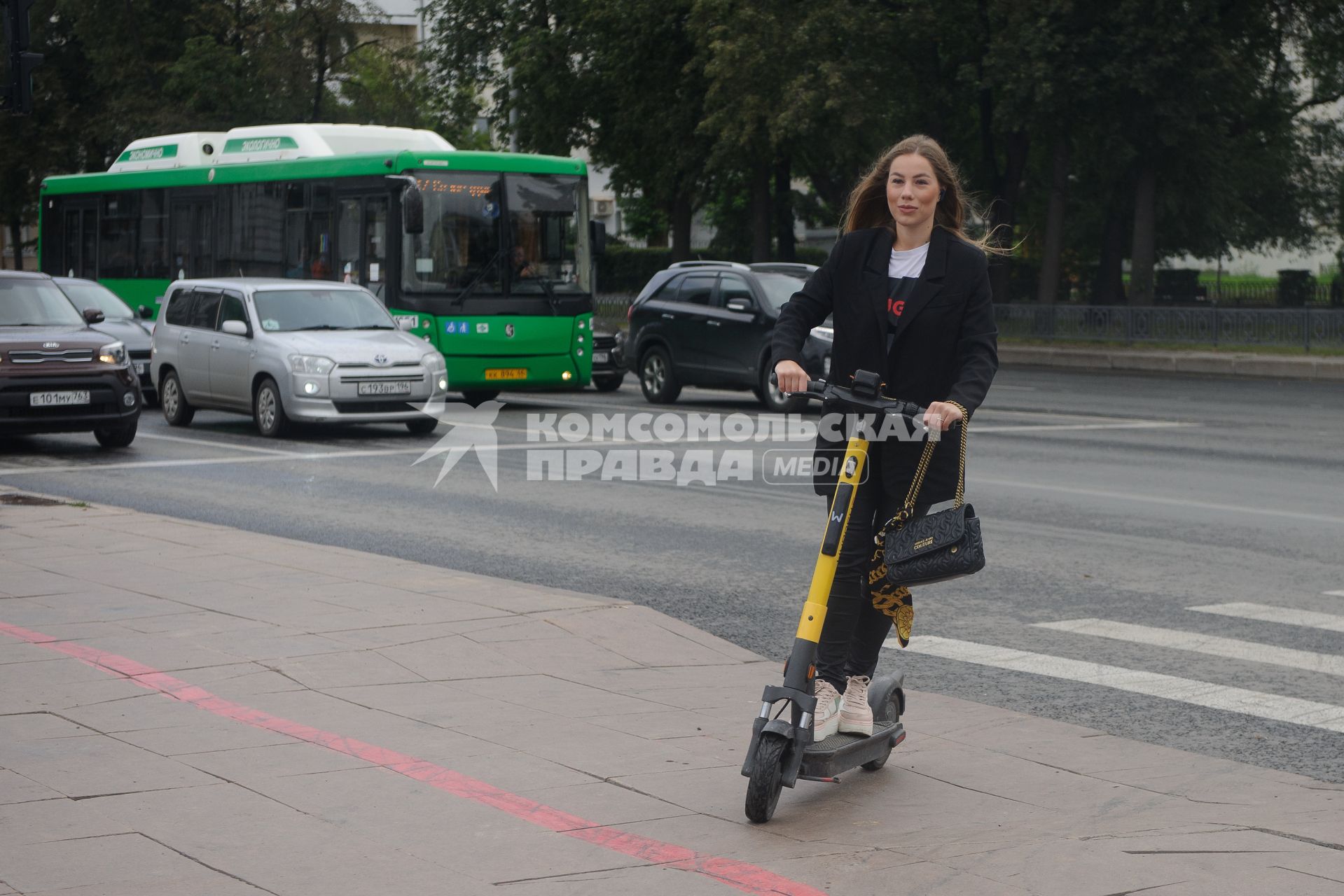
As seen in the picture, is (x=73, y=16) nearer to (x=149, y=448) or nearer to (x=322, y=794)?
(x=149, y=448)

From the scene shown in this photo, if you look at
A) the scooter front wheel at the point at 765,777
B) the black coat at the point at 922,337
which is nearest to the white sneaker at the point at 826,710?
the scooter front wheel at the point at 765,777

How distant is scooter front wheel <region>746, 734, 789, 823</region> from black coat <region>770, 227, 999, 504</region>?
823 millimetres

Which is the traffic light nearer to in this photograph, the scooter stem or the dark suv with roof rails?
the dark suv with roof rails

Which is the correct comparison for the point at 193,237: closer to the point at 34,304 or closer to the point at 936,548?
the point at 34,304

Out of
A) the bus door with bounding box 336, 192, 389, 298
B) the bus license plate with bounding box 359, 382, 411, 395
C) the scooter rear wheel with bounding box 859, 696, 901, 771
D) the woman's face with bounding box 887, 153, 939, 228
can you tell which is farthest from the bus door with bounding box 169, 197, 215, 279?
the woman's face with bounding box 887, 153, 939, 228

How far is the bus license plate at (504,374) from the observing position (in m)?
20.9

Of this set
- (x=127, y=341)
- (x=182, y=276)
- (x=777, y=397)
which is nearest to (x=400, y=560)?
(x=777, y=397)

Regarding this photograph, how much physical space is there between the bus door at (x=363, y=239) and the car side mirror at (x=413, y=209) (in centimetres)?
63

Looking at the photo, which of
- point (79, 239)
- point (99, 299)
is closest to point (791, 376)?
point (99, 299)

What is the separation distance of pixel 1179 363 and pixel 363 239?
14729mm

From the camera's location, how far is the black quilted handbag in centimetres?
468

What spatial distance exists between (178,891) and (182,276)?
22.2 m

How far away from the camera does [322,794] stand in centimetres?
473

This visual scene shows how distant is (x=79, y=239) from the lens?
2852 cm
